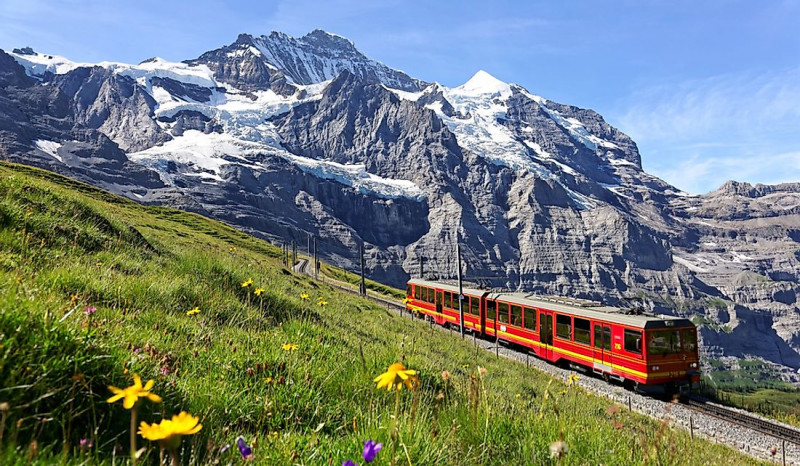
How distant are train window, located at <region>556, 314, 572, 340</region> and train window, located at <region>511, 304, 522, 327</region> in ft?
10.4

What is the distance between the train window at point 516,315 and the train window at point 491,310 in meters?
2.21

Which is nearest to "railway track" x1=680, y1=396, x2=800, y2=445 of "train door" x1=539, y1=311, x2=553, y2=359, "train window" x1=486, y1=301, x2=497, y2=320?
"train door" x1=539, y1=311, x2=553, y2=359

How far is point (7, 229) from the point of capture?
646 cm

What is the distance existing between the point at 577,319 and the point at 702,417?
244 inches

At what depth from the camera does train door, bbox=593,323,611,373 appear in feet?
65.4

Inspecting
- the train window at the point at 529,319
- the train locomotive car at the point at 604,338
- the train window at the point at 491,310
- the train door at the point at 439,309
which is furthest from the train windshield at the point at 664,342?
the train door at the point at 439,309

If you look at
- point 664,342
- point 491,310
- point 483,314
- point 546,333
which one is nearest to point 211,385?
point 664,342

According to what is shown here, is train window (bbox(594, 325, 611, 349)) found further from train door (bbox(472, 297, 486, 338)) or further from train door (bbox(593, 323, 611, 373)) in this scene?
train door (bbox(472, 297, 486, 338))

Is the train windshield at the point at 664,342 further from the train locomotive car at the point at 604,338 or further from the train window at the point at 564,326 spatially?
the train window at the point at 564,326

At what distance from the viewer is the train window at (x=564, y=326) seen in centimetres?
2197

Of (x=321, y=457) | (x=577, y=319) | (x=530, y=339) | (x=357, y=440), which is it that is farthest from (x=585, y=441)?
(x=530, y=339)

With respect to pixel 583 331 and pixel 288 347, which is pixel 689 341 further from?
pixel 288 347

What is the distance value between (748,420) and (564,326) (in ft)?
25.6

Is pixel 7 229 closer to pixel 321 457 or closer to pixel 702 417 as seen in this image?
pixel 321 457
